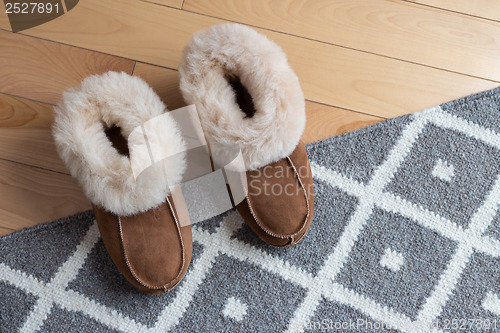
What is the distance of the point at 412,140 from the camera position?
0.84 meters

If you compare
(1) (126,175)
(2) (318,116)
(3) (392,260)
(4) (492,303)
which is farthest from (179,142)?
(4) (492,303)

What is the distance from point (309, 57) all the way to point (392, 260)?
1.32ft

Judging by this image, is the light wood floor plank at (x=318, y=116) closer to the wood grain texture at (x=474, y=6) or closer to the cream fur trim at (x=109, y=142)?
the cream fur trim at (x=109, y=142)

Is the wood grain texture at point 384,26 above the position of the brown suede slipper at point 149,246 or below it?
above

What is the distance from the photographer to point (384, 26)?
87 cm

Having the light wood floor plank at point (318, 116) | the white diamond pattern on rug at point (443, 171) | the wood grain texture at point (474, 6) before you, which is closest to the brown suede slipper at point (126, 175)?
the light wood floor plank at point (318, 116)

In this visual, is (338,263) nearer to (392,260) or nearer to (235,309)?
(392,260)

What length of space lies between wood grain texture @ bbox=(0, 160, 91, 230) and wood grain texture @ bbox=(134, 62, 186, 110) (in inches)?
8.9

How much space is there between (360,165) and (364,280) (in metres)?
0.20

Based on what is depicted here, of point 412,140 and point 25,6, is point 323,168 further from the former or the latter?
point 25,6

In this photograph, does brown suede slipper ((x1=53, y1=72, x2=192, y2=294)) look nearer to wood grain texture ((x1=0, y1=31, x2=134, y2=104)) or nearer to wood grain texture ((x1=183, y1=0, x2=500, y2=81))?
wood grain texture ((x1=0, y1=31, x2=134, y2=104))

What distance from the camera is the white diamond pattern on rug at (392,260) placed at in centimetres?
80

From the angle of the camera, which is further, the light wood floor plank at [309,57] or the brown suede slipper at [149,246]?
the light wood floor plank at [309,57]

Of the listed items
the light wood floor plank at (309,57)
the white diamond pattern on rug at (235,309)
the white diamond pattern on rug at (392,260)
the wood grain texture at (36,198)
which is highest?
the light wood floor plank at (309,57)
